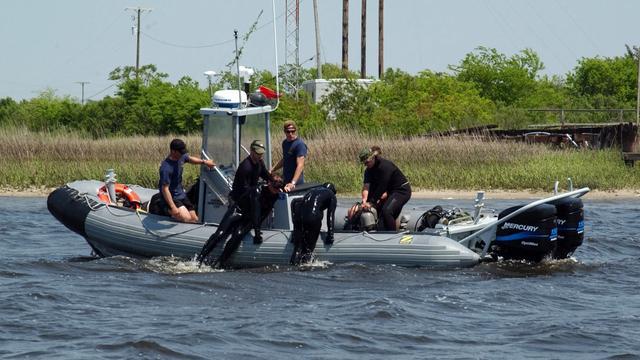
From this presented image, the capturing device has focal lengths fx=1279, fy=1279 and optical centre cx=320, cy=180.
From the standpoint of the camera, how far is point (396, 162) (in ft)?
91.1

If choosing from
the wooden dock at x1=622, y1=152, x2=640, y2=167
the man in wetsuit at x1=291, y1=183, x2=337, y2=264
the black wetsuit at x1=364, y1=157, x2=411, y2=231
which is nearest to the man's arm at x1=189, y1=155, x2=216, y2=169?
the man in wetsuit at x1=291, y1=183, x2=337, y2=264

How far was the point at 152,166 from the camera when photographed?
2750cm

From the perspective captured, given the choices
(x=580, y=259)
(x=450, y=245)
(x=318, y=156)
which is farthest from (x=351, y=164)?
(x=450, y=245)

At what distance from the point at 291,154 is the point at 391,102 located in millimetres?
25615

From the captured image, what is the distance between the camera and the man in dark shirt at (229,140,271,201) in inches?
565

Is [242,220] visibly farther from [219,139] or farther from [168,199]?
[219,139]

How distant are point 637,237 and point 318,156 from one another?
9576 mm

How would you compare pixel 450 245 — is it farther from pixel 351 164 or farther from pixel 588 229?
pixel 351 164

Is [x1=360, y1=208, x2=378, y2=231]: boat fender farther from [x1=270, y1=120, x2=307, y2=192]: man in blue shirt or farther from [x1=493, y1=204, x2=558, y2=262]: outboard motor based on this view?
[x1=493, y1=204, x2=558, y2=262]: outboard motor

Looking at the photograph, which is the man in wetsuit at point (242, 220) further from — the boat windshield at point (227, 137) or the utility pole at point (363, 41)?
the utility pole at point (363, 41)

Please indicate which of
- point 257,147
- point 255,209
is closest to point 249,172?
point 257,147

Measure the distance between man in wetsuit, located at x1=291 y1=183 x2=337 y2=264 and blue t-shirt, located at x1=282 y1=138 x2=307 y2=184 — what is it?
0.71 m

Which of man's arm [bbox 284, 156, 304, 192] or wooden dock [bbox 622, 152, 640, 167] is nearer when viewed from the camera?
man's arm [bbox 284, 156, 304, 192]

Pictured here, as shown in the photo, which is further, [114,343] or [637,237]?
[637,237]
